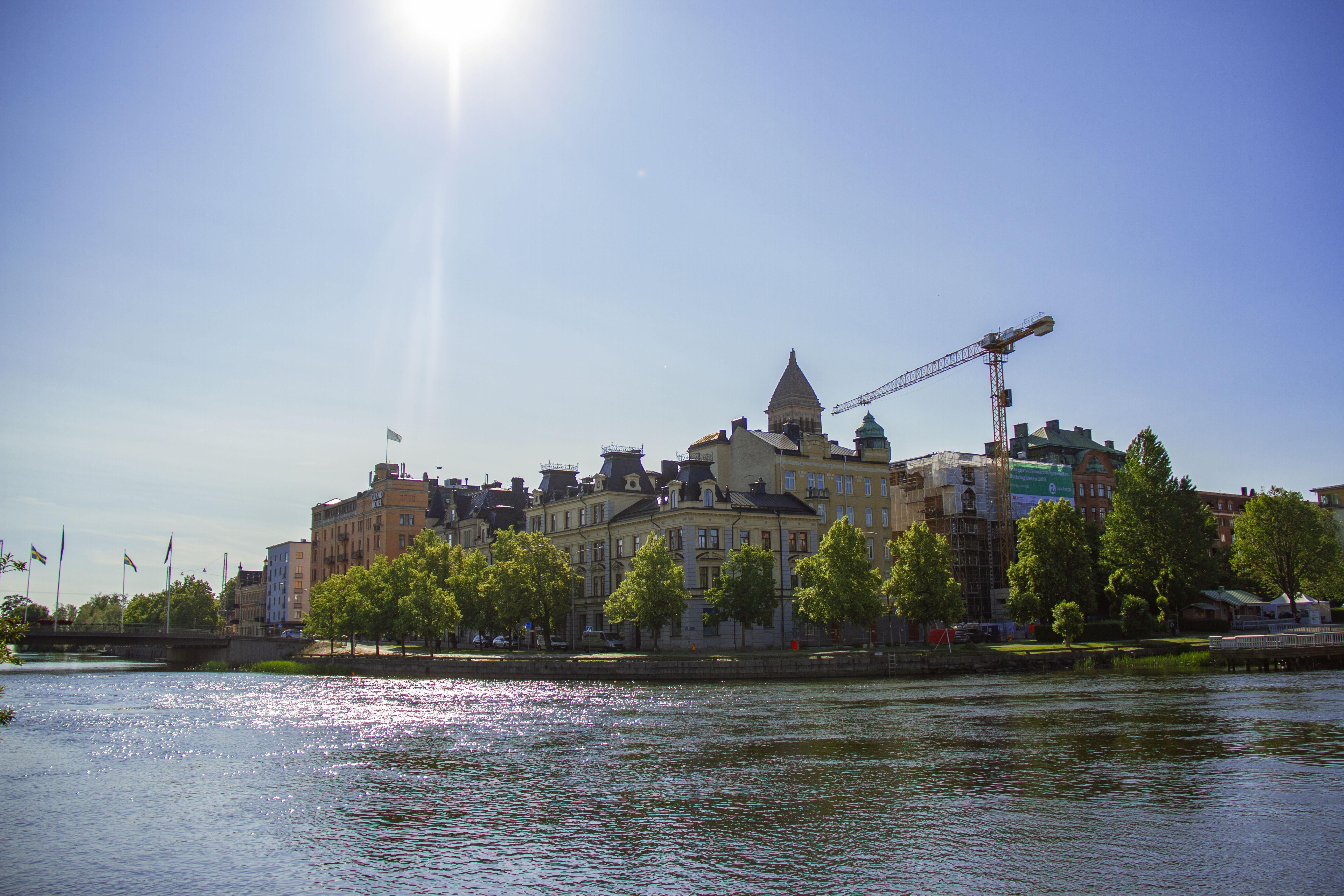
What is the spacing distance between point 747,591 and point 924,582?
13851 mm

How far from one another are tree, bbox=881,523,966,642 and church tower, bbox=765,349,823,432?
42358 mm

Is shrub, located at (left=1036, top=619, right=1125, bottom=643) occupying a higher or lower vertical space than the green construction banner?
lower

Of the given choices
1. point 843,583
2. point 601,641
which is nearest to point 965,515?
point 843,583

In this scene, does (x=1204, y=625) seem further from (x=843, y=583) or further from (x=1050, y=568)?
(x=843, y=583)

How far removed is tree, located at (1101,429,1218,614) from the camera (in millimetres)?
90125

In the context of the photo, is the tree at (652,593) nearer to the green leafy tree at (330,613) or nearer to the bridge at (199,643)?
the green leafy tree at (330,613)

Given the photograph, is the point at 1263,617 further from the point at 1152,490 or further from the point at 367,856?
the point at 367,856

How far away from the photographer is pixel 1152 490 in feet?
303

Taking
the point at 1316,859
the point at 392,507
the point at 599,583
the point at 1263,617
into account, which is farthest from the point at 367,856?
the point at 392,507

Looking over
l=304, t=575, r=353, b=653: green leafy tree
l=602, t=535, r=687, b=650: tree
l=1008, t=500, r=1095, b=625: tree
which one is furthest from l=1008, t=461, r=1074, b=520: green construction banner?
l=304, t=575, r=353, b=653: green leafy tree

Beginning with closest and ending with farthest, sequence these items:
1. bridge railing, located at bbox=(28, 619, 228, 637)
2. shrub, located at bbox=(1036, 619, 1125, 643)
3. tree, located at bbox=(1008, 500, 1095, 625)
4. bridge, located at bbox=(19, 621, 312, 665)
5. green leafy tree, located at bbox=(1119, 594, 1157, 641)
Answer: green leafy tree, located at bbox=(1119, 594, 1157, 641) → shrub, located at bbox=(1036, 619, 1125, 643) → tree, located at bbox=(1008, 500, 1095, 625) → bridge, located at bbox=(19, 621, 312, 665) → bridge railing, located at bbox=(28, 619, 228, 637)

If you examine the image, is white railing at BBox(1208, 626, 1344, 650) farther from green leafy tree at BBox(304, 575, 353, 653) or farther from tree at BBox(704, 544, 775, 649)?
green leafy tree at BBox(304, 575, 353, 653)

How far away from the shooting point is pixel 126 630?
6388 inches

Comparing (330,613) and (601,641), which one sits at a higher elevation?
(330,613)
